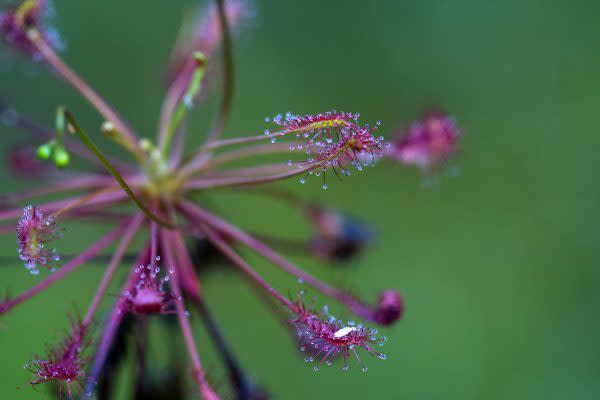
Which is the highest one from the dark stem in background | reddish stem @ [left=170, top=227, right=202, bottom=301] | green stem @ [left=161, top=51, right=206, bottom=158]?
green stem @ [left=161, top=51, right=206, bottom=158]

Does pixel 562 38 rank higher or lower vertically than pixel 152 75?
lower

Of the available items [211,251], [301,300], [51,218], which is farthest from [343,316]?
[51,218]

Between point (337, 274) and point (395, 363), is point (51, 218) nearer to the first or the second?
point (337, 274)

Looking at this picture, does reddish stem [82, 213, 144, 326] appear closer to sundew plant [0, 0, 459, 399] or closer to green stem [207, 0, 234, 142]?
sundew plant [0, 0, 459, 399]

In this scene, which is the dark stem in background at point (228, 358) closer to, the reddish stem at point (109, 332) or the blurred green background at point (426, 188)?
the reddish stem at point (109, 332)

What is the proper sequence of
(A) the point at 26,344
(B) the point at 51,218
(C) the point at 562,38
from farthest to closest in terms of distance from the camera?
(C) the point at 562,38
(A) the point at 26,344
(B) the point at 51,218

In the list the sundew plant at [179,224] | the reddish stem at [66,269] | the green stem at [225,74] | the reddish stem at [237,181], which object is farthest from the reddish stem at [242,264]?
the green stem at [225,74]

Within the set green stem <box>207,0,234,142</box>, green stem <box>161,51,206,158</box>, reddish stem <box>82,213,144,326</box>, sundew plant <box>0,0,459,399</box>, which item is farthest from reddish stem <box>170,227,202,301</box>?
green stem <box>207,0,234,142</box>
